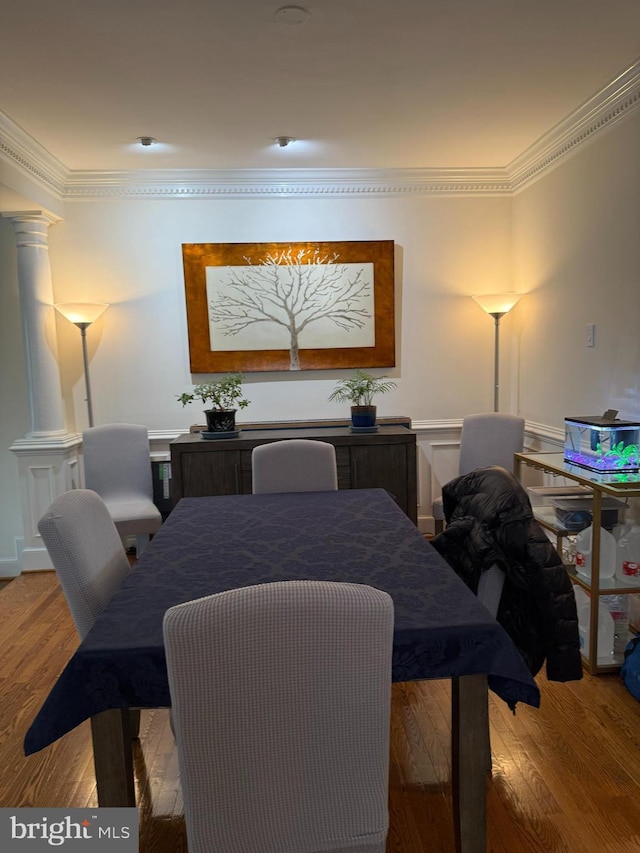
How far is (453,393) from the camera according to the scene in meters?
4.72

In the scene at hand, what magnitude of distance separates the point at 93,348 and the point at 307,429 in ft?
5.28

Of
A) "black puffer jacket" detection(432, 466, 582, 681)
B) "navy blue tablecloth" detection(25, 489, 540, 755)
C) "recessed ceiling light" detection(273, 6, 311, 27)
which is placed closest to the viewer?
"navy blue tablecloth" detection(25, 489, 540, 755)

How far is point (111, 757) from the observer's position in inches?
59.0

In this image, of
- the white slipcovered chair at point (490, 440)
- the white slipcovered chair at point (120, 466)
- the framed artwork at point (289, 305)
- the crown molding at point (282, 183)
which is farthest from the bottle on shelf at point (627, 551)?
the crown molding at point (282, 183)

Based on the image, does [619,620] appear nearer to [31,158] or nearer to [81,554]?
[81,554]

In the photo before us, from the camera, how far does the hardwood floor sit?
6.06ft

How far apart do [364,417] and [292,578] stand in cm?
241

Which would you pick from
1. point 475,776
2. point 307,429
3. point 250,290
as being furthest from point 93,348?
point 475,776

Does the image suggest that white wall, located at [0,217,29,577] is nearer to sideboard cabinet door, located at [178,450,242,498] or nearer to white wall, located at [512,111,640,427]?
sideboard cabinet door, located at [178,450,242,498]

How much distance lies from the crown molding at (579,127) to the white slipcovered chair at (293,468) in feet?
7.01

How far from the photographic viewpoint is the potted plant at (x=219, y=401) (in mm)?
4059

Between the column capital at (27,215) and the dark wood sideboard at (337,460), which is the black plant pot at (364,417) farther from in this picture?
the column capital at (27,215)

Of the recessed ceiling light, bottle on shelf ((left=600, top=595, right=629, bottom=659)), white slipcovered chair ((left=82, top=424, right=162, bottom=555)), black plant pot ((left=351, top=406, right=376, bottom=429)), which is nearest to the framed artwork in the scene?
black plant pot ((left=351, top=406, right=376, bottom=429))

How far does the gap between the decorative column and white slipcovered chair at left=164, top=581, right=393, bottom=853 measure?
3.34 meters
